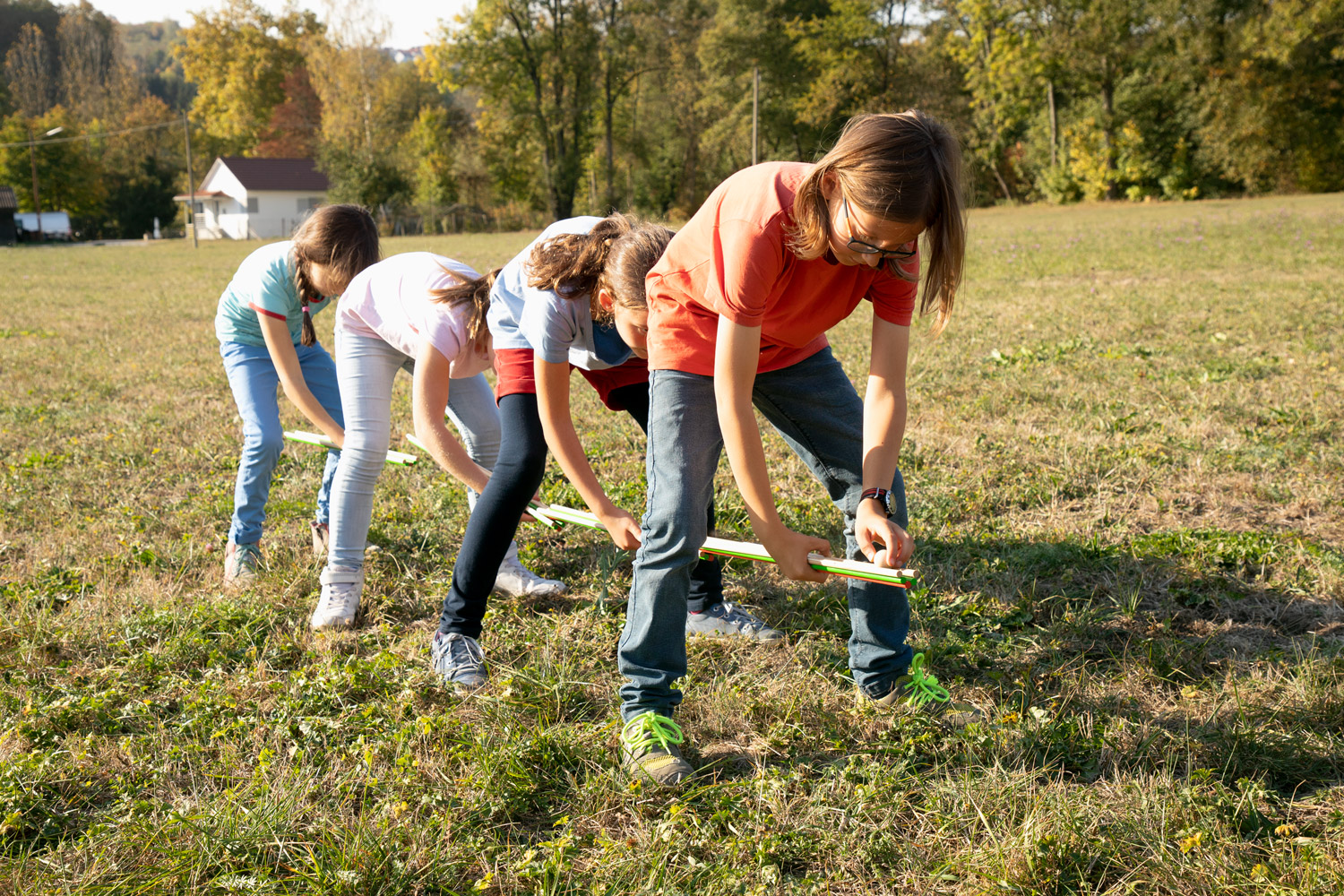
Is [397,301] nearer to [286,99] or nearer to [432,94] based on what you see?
[432,94]

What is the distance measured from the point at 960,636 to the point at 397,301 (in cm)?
217

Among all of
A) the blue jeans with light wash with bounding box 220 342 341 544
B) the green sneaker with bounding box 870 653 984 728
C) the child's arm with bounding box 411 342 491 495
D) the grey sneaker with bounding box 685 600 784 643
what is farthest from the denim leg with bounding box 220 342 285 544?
the green sneaker with bounding box 870 653 984 728

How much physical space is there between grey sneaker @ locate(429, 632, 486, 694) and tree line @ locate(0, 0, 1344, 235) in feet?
119

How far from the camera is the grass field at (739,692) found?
2088mm

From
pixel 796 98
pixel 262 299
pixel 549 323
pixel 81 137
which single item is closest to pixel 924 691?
pixel 549 323

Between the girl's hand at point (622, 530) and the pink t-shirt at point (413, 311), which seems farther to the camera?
the pink t-shirt at point (413, 311)

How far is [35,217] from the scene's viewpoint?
4962 cm

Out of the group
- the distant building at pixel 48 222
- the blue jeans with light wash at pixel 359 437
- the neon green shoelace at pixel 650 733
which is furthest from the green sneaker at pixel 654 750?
the distant building at pixel 48 222

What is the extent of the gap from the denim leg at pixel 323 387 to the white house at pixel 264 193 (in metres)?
53.6

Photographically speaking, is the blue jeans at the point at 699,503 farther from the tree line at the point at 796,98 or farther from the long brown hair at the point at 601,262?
the tree line at the point at 796,98

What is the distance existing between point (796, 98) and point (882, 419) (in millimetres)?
43260

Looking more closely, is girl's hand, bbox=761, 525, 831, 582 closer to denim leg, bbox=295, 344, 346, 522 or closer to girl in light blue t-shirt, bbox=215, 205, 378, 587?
girl in light blue t-shirt, bbox=215, 205, 378, 587

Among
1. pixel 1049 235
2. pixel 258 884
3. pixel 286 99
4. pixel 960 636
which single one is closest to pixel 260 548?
pixel 258 884

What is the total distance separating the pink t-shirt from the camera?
303 cm
